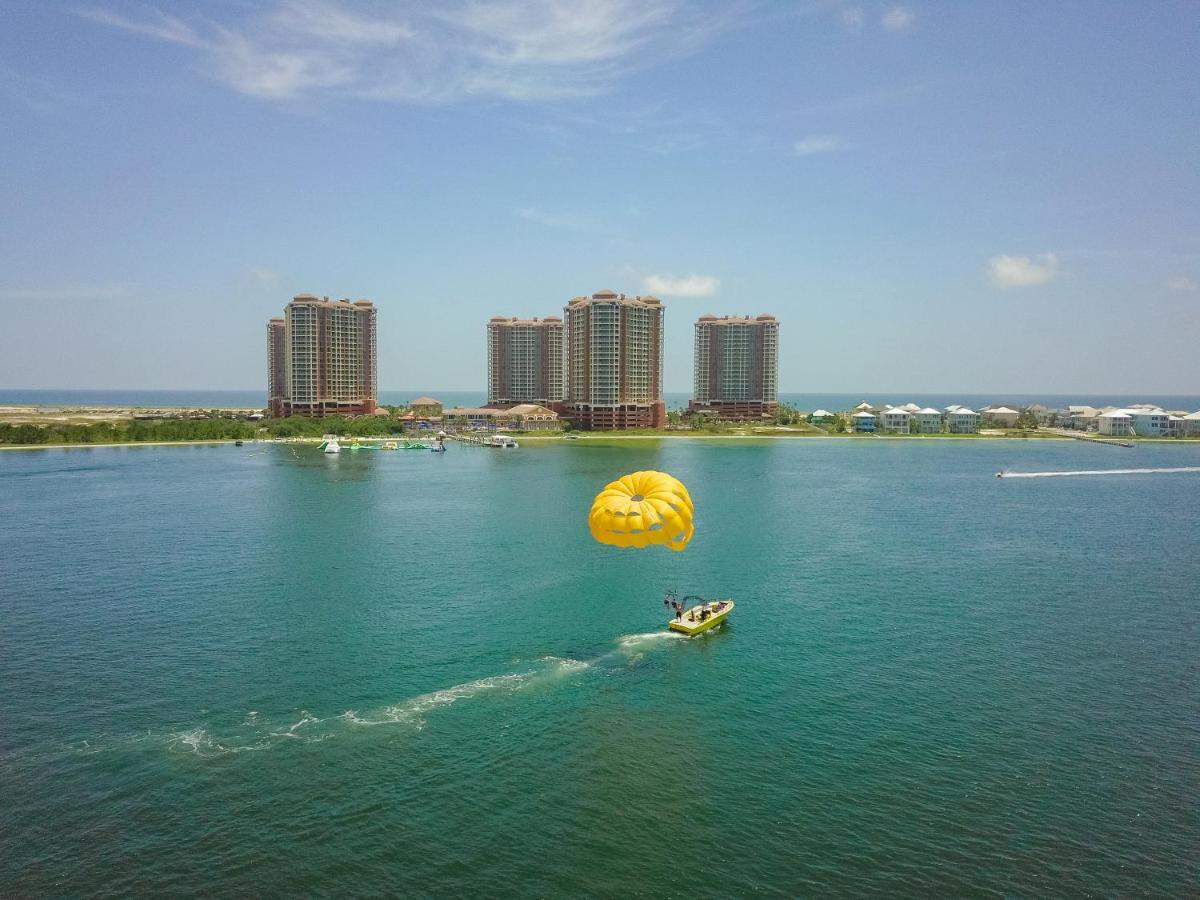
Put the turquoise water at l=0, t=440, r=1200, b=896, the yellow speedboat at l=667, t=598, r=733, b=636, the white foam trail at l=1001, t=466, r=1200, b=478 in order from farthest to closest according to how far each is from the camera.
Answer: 1. the white foam trail at l=1001, t=466, r=1200, b=478
2. the yellow speedboat at l=667, t=598, r=733, b=636
3. the turquoise water at l=0, t=440, r=1200, b=896

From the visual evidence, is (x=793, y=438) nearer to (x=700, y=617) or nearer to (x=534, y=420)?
(x=534, y=420)

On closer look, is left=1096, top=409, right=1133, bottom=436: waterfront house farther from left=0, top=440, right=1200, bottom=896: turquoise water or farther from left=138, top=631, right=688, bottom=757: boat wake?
left=138, top=631, right=688, bottom=757: boat wake

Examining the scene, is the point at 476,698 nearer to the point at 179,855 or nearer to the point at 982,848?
the point at 179,855

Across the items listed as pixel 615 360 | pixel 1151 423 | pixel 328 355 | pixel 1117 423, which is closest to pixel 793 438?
pixel 615 360

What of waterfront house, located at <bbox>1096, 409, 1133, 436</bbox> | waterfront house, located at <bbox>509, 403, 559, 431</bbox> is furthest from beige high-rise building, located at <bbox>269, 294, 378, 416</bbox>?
waterfront house, located at <bbox>1096, 409, 1133, 436</bbox>

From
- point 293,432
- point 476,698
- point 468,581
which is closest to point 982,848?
point 476,698
